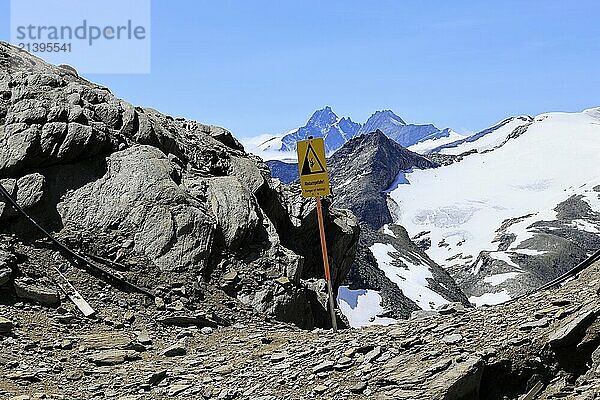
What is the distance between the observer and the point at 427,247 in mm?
162625

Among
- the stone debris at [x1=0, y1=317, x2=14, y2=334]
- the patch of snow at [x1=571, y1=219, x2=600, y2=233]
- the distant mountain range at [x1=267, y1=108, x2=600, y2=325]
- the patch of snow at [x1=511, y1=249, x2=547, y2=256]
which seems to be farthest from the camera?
the patch of snow at [x1=571, y1=219, x2=600, y2=233]

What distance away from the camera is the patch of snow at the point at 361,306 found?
193 feet

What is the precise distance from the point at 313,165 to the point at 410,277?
88.1 m

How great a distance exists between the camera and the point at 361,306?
63531 millimetres

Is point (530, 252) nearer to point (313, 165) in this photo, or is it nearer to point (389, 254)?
point (389, 254)

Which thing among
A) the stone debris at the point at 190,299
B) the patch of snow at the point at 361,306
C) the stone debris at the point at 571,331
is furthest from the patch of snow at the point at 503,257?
the stone debris at the point at 571,331

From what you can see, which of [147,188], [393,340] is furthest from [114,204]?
[393,340]

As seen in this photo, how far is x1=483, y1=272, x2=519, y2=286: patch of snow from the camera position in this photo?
117188mm

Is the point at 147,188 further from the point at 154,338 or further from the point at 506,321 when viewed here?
the point at 506,321

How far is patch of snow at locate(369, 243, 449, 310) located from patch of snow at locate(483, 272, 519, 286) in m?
20.1

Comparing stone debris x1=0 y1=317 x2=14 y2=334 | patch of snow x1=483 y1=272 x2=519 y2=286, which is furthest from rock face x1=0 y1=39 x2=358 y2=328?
patch of snow x1=483 y1=272 x2=519 y2=286

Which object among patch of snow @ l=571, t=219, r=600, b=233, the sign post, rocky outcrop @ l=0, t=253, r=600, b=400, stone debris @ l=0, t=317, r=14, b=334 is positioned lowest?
rocky outcrop @ l=0, t=253, r=600, b=400

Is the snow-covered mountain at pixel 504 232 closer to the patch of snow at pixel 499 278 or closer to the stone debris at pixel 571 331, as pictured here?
the patch of snow at pixel 499 278

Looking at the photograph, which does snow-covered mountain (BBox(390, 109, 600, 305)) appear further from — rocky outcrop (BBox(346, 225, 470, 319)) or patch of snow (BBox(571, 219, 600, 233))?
rocky outcrop (BBox(346, 225, 470, 319))
